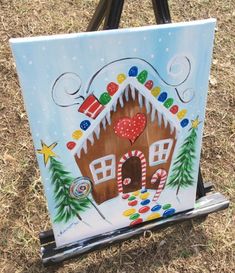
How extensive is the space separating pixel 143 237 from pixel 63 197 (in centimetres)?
52

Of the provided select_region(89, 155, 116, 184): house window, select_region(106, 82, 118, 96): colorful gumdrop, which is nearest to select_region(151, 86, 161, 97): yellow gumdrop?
select_region(106, 82, 118, 96): colorful gumdrop

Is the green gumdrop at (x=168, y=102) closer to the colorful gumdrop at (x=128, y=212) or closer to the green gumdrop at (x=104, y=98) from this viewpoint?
the green gumdrop at (x=104, y=98)

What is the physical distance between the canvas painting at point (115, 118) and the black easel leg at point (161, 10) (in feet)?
0.41

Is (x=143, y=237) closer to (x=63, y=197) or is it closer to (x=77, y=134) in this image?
(x=63, y=197)

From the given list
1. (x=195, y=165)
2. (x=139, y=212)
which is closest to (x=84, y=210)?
(x=139, y=212)

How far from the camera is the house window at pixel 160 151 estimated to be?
129 centimetres

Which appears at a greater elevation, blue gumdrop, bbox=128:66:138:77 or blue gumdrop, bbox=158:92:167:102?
blue gumdrop, bbox=128:66:138:77

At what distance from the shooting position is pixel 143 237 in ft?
5.50

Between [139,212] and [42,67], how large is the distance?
64 centimetres

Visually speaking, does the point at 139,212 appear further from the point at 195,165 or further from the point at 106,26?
the point at 106,26

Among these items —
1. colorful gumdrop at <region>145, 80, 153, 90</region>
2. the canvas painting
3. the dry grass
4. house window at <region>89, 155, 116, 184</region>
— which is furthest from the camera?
the dry grass

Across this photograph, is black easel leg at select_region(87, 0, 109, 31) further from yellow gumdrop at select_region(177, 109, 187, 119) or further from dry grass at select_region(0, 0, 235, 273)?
dry grass at select_region(0, 0, 235, 273)

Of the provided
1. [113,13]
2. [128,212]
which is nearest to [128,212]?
[128,212]

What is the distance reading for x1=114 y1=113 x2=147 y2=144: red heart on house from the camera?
1199mm
